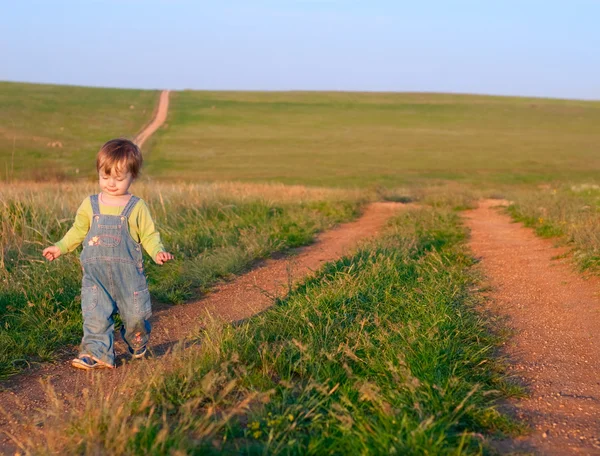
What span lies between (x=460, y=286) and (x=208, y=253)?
2578mm

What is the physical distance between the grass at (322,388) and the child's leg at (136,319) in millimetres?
280

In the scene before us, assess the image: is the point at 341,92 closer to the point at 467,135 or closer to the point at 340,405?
the point at 467,135

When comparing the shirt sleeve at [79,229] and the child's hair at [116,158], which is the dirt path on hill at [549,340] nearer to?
the child's hair at [116,158]

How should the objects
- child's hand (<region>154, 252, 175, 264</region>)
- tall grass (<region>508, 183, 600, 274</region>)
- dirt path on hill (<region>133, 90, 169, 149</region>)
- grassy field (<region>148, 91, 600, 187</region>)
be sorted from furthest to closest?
dirt path on hill (<region>133, 90, 169, 149</region>)
grassy field (<region>148, 91, 600, 187</region>)
tall grass (<region>508, 183, 600, 274</region>)
child's hand (<region>154, 252, 175, 264</region>)

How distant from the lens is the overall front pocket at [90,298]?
3.87 metres

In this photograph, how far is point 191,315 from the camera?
490 centimetres

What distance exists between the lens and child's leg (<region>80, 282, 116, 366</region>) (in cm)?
377

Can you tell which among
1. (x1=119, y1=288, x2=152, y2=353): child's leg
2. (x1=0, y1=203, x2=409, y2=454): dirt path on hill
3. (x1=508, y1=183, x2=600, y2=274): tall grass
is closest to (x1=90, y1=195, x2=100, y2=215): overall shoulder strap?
(x1=119, y1=288, x2=152, y2=353): child's leg

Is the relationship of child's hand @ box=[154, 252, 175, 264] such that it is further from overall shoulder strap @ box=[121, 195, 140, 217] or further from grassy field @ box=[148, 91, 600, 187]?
grassy field @ box=[148, 91, 600, 187]

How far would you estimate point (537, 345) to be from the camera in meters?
4.14

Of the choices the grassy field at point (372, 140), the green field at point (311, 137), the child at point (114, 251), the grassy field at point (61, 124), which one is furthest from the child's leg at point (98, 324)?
the grassy field at point (372, 140)

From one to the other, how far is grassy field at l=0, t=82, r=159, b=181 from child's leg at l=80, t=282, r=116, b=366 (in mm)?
15617

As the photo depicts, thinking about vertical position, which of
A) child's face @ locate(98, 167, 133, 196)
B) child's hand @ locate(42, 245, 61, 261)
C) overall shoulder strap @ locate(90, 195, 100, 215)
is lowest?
child's hand @ locate(42, 245, 61, 261)

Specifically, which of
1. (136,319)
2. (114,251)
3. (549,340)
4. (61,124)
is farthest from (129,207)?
(61,124)
